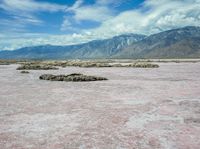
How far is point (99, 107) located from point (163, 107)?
3.02 metres

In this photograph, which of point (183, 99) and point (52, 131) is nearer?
point (52, 131)

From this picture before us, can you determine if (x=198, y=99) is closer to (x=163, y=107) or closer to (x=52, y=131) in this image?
(x=163, y=107)

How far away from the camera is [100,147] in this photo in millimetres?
6938

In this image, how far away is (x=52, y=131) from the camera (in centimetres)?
834

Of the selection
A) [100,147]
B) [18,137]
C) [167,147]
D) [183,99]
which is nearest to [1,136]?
[18,137]

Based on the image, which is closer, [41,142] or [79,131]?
[41,142]

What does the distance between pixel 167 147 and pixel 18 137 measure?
4409 millimetres

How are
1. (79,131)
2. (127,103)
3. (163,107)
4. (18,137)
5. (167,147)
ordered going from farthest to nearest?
(127,103) → (163,107) → (79,131) → (18,137) → (167,147)

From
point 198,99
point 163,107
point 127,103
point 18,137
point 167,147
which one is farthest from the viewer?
point 198,99

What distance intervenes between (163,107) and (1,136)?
7318 millimetres

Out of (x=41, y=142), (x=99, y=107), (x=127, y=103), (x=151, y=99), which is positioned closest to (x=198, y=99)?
(x=151, y=99)

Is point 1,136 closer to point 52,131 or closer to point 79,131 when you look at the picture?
point 52,131

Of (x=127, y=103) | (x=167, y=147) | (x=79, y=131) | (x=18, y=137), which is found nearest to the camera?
(x=167, y=147)

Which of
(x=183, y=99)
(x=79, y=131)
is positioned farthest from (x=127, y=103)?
(x=79, y=131)
